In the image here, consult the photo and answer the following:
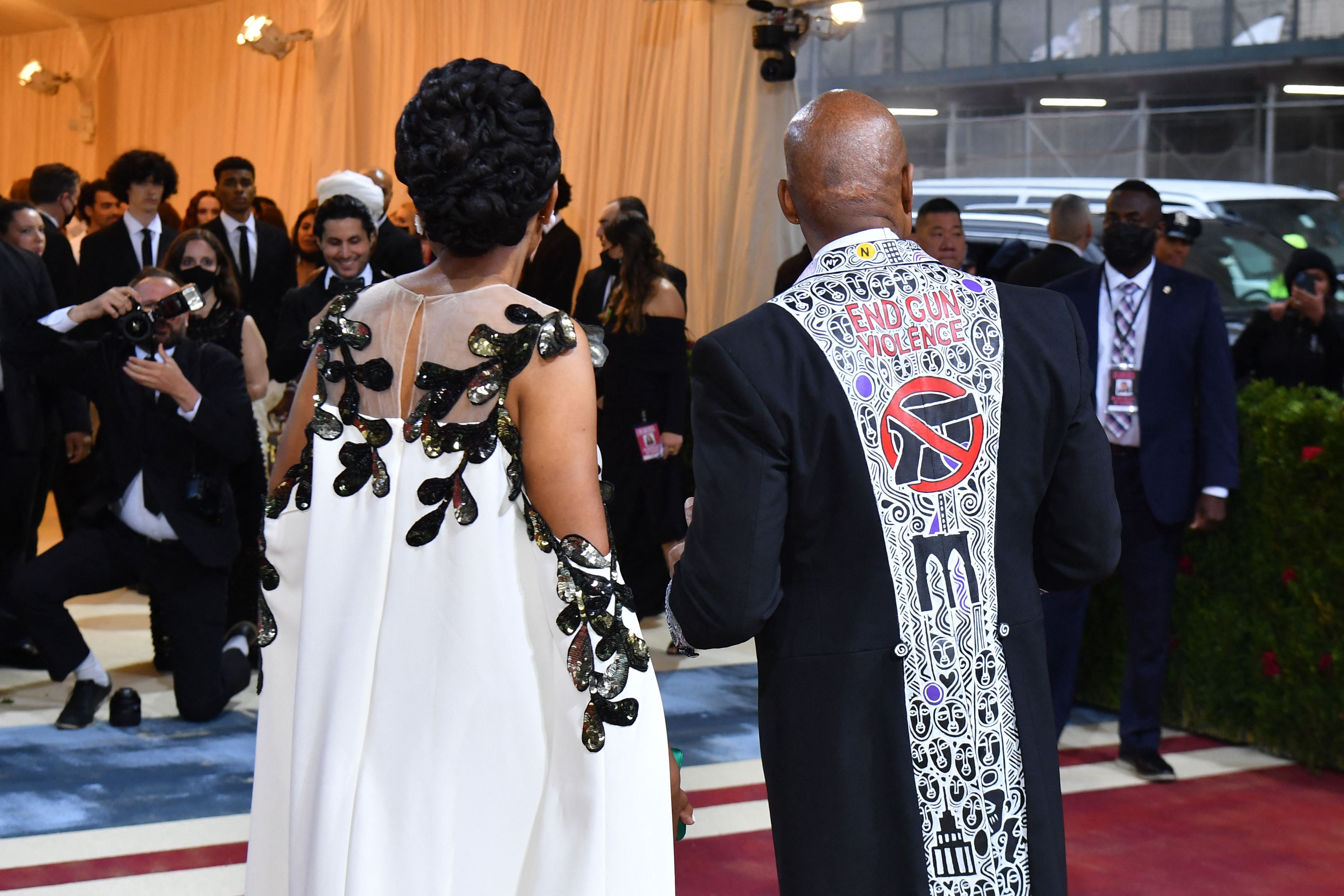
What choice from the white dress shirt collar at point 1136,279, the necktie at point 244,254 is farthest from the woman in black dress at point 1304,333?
the necktie at point 244,254

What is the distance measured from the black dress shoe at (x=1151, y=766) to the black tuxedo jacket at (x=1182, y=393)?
748mm

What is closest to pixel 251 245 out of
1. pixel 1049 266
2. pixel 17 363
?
pixel 17 363

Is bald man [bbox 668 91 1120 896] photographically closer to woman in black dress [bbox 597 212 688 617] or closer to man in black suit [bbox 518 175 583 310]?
woman in black dress [bbox 597 212 688 617]

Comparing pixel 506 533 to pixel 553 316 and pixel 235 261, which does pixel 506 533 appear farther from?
pixel 235 261

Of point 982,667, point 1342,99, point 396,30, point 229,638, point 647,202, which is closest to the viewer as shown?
point 982,667

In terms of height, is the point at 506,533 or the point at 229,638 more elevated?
the point at 506,533

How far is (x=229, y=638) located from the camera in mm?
5297

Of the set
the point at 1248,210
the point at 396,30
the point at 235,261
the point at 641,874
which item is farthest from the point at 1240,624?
the point at 396,30

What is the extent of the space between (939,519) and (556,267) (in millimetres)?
5563

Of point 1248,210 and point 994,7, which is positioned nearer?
point 1248,210

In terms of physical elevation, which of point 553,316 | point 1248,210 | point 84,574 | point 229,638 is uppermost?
point 1248,210

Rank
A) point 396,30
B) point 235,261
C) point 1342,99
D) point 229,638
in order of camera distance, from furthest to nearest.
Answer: point 396,30
point 235,261
point 1342,99
point 229,638

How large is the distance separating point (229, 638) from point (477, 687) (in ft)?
12.0

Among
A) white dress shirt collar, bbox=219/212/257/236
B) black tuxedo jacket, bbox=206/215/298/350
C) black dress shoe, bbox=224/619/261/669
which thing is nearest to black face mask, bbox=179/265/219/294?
black dress shoe, bbox=224/619/261/669
